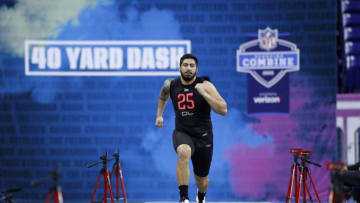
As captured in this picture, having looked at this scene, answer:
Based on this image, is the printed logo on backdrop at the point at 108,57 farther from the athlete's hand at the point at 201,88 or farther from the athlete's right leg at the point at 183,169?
the athlete's right leg at the point at 183,169

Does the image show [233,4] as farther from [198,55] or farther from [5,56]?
[5,56]

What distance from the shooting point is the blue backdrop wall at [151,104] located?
231 inches

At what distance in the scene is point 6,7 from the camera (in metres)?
Answer: 5.99

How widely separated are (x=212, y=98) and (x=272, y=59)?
220 cm

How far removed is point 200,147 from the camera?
416cm

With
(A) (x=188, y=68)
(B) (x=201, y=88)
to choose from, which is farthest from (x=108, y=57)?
(B) (x=201, y=88)

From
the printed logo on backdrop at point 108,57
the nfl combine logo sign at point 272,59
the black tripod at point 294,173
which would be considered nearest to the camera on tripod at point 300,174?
the black tripod at point 294,173

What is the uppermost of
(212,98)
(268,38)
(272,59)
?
(268,38)

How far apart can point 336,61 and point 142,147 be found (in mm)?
3036

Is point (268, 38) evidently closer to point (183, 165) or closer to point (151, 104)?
point (151, 104)

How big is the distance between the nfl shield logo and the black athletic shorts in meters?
2.14

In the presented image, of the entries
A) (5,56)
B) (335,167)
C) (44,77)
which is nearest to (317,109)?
(335,167)

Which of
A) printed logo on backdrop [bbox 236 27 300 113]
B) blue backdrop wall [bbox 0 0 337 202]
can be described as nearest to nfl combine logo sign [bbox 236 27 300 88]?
printed logo on backdrop [bbox 236 27 300 113]

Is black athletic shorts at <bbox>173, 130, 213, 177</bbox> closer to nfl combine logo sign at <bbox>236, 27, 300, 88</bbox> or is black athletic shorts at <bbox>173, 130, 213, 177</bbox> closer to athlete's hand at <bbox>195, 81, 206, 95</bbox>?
athlete's hand at <bbox>195, 81, 206, 95</bbox>
